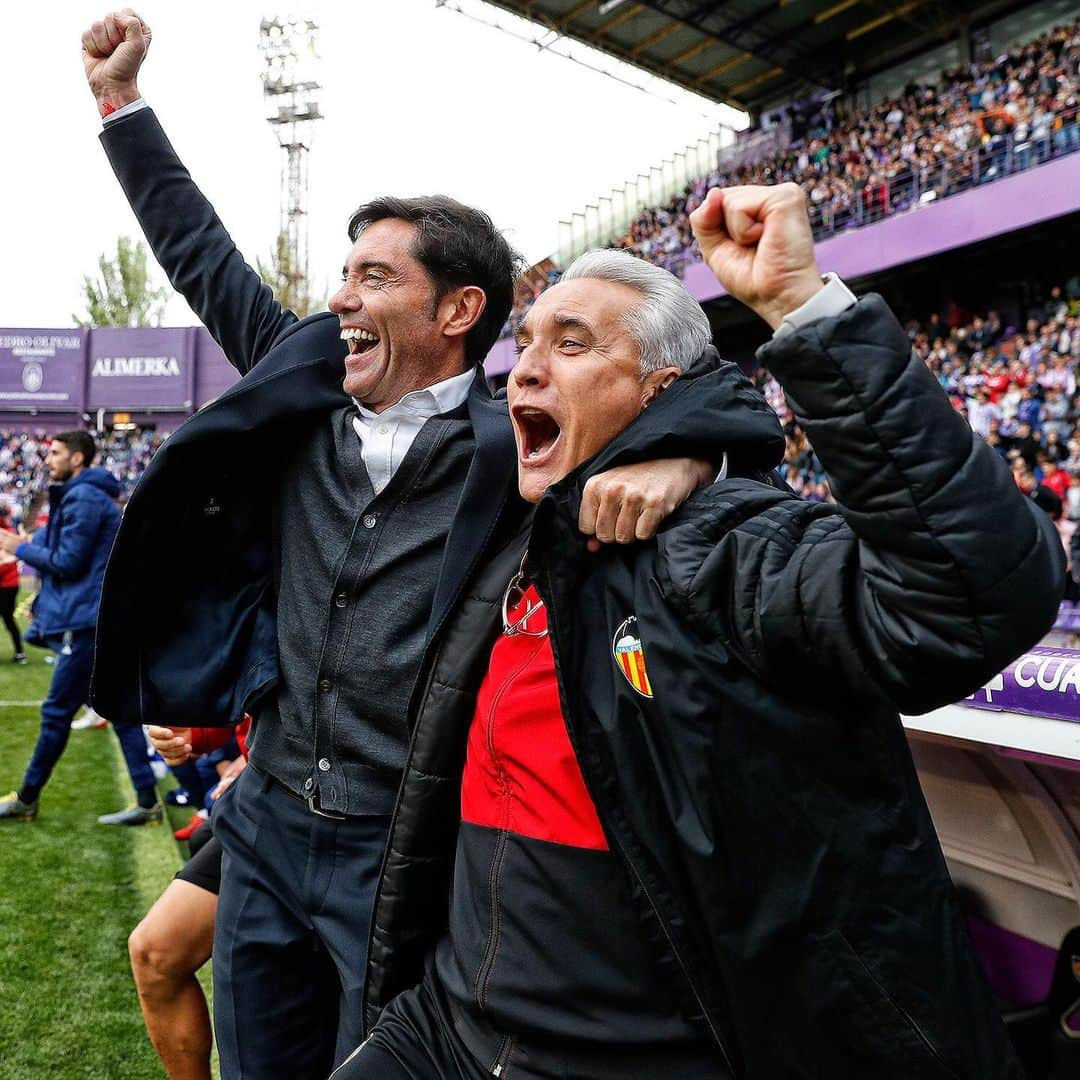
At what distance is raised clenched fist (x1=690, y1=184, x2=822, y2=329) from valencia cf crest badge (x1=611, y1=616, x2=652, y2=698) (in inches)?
16.7

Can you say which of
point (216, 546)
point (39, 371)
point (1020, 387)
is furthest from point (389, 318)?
point (39, 371)

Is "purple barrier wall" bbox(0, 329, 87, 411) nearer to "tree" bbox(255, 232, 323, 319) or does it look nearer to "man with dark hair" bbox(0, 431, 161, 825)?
"tree" bbox(255, 232, 323, 319)

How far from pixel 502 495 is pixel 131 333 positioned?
3564cm

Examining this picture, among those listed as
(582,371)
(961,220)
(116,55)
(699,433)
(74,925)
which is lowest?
(74,925)

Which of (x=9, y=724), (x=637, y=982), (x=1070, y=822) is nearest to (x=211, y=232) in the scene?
(x=637, y=982)

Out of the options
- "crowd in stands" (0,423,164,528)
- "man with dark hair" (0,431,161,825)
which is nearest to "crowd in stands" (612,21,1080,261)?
"man with dark hair" (0,431,161,825)

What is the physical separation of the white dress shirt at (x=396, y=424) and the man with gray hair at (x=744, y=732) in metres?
0.52

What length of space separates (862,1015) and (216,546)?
1485mm

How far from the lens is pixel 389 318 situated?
207 cm

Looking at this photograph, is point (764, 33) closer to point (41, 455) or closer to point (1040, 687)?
point (41, 455)

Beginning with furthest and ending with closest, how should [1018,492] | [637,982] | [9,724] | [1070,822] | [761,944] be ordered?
[9,724] < [1070,822] < [637,982] < [761,944] < [1018,492]

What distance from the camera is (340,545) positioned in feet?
6.59

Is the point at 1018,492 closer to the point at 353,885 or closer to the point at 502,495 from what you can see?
the point at 502,495

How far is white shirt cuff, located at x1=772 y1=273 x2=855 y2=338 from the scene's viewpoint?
113 centimetres
